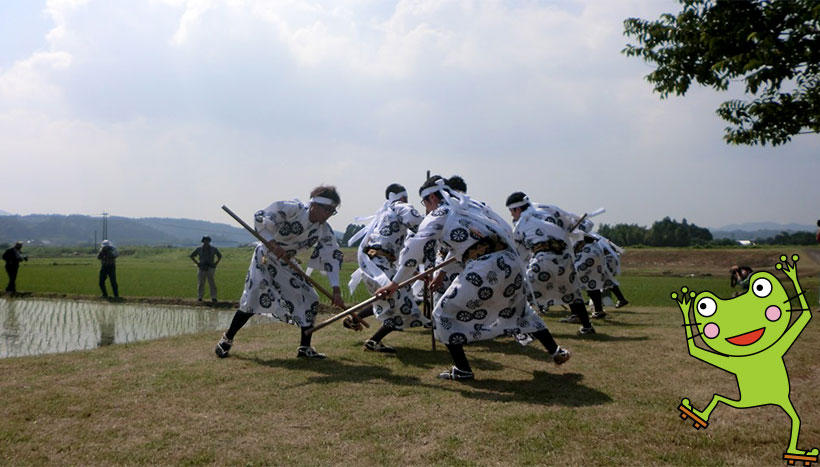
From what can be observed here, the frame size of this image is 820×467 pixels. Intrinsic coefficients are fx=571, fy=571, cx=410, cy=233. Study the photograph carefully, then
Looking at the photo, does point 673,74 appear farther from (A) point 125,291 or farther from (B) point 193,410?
(A) point 125,291

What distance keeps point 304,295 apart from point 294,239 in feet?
2.03

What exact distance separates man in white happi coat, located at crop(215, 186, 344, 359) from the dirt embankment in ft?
69.1

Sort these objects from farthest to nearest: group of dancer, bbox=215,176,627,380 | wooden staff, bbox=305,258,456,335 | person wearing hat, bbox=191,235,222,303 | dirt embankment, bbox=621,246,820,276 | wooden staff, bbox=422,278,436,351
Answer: dirt embankment, bbox=621,246,820,276, person wearing hat, bbox=191,235,222,303, wooden staff, bbox=422,278,436,351, wooden staff, bbox=305,258,456,335, group of dancer, bbox=215,176,627,380

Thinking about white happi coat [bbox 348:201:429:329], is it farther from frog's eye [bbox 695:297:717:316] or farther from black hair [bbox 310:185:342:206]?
frog's eye [bbox 695:297:717:316]

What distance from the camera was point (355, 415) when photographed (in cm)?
407

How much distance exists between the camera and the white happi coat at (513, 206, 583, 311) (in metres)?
7.31

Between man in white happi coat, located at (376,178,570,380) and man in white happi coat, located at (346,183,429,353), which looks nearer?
man in white happi coat, located at (376,178,570,380)

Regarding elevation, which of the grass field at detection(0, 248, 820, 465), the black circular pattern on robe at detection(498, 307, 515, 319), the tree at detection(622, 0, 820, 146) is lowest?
the grass field at detection(0, 248, 820, 465)

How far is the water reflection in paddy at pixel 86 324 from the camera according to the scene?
7.68 meters

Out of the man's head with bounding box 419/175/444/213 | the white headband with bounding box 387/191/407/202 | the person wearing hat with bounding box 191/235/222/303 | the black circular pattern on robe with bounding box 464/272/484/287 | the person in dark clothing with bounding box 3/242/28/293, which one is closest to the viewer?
the black circular pattern on robe with bounding box 464/272/484/287

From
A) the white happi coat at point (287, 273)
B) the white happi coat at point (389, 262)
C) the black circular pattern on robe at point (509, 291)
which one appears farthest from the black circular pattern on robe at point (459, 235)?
the white happi coat at point (287, 273)

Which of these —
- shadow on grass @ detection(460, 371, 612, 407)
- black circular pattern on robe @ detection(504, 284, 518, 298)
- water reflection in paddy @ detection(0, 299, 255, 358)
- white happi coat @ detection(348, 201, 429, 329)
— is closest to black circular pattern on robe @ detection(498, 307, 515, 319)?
black circular pattern on robe @ detection(504, 284, 518, 298)

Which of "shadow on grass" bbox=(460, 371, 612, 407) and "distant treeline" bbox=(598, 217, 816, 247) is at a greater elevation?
"distant treeline" bbox=(598, 217, 816, 247)

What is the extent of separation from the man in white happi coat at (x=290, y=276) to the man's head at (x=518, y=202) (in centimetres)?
242
